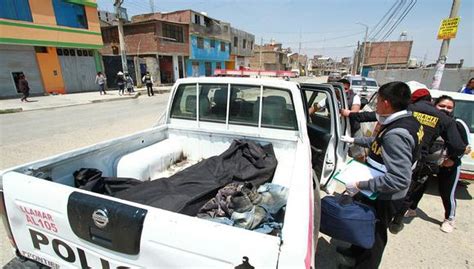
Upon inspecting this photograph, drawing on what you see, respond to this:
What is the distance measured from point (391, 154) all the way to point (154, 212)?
1.80 metres

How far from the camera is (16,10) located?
49.8 feet

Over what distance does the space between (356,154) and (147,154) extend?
164 inches

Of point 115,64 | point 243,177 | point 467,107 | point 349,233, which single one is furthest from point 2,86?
point 467,107

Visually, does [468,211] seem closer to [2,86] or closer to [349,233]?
[349,233]

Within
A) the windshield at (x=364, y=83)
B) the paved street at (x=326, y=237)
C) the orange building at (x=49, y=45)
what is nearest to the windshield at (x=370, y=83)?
the windshield at (x=364, y=83)

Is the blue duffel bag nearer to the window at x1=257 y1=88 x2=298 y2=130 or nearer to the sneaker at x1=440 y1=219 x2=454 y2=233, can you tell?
the window at x1=257 y1=88 x2=298 y2=130

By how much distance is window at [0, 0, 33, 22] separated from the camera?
47.8 ft

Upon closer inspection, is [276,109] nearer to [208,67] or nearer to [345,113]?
[345,113]

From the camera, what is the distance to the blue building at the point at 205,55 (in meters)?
32.1

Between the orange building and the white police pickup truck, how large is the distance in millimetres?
18513

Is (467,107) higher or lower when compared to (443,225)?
higher

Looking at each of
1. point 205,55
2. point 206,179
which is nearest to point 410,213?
point 206,179

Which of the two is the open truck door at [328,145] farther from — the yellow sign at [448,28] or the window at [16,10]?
the window at [16,10]

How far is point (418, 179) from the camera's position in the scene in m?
3.25
